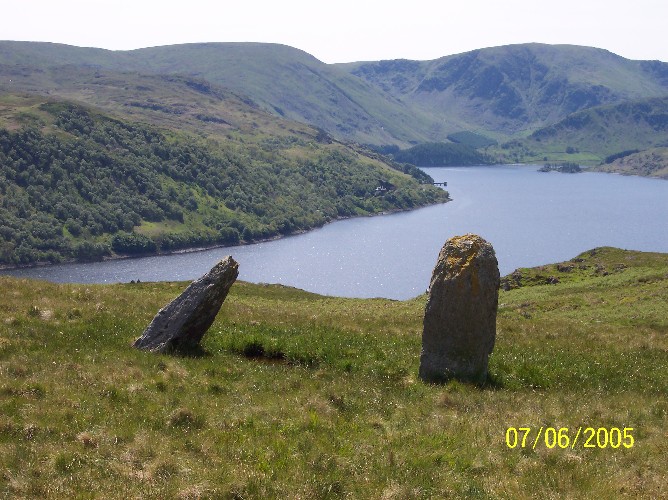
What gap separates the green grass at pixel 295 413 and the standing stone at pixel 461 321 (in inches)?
32.3

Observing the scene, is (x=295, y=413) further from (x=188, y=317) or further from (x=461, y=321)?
(x=188, y=317)

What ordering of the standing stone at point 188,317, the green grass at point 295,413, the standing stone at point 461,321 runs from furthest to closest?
the standing stone at point 188,317
the standing stone at point 461,321
the green grass at point 295,413

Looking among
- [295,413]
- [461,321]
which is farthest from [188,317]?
[461,321]

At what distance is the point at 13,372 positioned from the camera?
1509cm

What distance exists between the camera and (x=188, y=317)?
64.0 feet

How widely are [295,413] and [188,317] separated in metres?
6.77

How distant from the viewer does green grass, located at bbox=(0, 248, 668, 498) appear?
10531 mm

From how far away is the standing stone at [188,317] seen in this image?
19.4 meters

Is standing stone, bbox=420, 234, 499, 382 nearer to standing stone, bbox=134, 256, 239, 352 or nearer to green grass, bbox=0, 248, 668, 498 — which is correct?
green grass, bbox=0, 248, 668, 498

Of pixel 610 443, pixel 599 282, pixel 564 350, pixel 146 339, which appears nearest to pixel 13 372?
pixel 146 339

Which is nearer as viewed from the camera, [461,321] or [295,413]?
[295,413]

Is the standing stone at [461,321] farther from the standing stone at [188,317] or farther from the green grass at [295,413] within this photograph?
the standing stone at [188,317]

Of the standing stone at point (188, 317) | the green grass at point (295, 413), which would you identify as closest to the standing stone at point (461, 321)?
the green grass at point (295, 413)

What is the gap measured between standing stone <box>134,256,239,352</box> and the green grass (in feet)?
2.62
